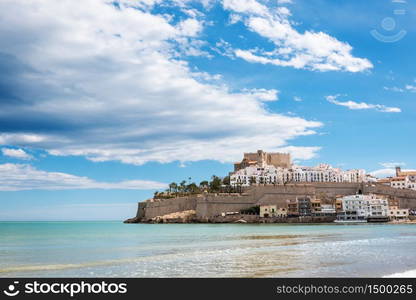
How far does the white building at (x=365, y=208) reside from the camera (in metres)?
46.9

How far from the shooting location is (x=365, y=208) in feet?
154

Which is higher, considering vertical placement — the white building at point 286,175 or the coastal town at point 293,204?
the white building at point 286,175

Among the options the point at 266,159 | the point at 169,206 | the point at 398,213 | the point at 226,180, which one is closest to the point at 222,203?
the point at 169,206

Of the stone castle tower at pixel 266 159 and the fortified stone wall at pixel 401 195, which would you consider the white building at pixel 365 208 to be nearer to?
the fortified stone wall at pixel 401 195

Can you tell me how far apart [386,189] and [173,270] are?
46025 millimetres

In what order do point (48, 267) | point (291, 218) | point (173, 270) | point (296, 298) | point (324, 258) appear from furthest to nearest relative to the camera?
point (291, 218) < point (324, 258) < point (48, 267) < point (173, 270) < point (296, 298)

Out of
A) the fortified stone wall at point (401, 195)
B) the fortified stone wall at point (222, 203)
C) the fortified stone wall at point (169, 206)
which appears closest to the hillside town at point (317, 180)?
the fortified stone wall at point (401, 195)

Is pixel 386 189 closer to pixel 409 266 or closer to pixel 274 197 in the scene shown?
pixel 274 197

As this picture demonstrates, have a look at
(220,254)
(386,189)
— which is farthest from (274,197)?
(220,254)

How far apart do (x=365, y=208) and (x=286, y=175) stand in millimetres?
18974

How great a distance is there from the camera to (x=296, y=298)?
218 inches

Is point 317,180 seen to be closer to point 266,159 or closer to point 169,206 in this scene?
point 266,159

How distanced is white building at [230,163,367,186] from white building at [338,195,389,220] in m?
15.9

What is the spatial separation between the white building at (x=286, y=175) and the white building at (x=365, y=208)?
1587 centimetres
